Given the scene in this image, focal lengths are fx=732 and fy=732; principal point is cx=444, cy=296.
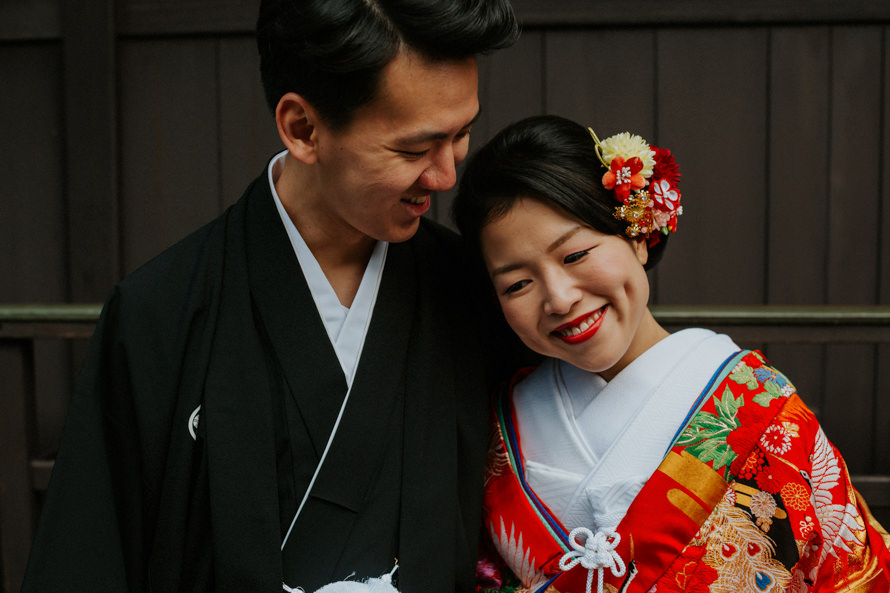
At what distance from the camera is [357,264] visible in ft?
5.95

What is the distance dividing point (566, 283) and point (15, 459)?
81.0 inches

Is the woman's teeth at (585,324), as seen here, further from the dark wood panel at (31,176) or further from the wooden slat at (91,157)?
the dark wood panel at (31,176)

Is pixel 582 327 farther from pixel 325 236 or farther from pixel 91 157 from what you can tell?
pixel 91 157

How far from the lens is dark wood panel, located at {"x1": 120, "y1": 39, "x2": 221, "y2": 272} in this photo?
296 cm

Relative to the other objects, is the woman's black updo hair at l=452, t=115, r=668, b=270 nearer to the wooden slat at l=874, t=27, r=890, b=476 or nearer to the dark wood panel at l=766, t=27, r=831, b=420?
the dark wood panel at l=766, t=27, r=831, b=420

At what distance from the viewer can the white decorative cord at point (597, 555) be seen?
147 cm

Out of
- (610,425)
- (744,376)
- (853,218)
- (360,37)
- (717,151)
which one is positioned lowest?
(610,425)

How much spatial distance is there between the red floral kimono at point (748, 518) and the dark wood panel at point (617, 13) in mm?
1780

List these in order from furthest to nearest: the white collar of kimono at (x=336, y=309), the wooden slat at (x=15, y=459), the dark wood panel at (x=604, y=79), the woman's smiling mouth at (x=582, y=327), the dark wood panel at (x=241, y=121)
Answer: the dark wood panel at (x=241, y=121), the dark wood panel at (x=604, y=79), the wooden slat at (x=15, y=459), the white collar of kimono at (x=336, y=309), the woman's smiling mouth at (x=582, y=327)

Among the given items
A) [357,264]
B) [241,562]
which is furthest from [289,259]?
[241,562]

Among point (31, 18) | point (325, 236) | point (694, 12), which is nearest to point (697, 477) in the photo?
point (325, 236)

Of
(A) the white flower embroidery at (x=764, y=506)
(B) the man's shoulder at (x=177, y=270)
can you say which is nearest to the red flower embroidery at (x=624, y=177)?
(A) the white flower embroidery at (x=764, y=506)

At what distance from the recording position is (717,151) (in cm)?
285

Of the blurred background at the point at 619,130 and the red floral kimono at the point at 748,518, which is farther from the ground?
the blurred background at the point at 619,130
